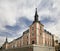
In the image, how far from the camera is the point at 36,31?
175 ft

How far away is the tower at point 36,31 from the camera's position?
2078 inches

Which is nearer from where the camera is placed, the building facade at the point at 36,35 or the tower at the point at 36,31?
the tower at the point at 36,31

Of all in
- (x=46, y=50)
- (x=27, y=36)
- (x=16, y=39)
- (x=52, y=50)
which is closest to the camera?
(x=46, y=50)

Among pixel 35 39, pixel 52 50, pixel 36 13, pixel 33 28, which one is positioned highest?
pixel 36 13

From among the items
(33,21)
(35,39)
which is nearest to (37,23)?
(33,21)

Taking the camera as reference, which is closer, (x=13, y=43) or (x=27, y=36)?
(x=27, y=36)

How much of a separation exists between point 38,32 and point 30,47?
46.3 feet

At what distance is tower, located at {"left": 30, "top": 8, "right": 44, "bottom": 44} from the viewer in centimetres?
5278

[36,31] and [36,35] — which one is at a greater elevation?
[36,31]

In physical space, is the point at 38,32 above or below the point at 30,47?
above

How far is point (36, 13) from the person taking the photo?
56.0 meters

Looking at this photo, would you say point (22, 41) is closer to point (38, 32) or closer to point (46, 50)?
point (38, 32)

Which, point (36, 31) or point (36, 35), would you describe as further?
point (36, 31)

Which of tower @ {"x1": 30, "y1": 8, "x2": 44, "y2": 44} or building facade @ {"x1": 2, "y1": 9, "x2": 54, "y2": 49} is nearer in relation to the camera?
tower @ {"x1": 30, "y1": 8, "x2": 44, "y2": 44}
